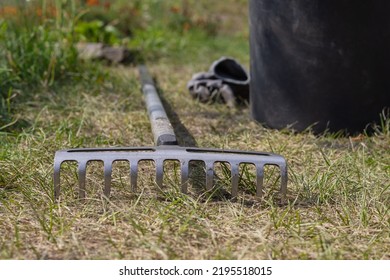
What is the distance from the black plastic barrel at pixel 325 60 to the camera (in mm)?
3137

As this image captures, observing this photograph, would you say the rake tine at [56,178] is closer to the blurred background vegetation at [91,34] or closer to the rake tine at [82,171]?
the rake tine at [82,171]

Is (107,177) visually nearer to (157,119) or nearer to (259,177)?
(259,177)

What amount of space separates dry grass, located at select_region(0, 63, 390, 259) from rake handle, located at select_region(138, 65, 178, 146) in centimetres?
14

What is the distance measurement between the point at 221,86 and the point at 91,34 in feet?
6.44

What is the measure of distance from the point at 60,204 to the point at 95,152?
0.23 m

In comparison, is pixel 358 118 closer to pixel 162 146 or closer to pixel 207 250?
pixel 162 146

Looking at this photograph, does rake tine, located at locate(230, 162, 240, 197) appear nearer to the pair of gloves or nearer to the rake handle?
the rake handle

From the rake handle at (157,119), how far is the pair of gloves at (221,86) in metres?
0.30

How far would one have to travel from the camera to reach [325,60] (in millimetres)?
3191

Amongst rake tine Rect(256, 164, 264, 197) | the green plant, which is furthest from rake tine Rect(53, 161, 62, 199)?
the green plant

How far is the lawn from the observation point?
2033mm

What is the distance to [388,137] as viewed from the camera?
127 inches

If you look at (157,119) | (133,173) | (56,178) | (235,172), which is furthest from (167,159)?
(157,119)

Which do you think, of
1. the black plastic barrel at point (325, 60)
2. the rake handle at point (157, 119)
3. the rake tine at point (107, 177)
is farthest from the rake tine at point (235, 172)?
the black plastic barrel at point (325, 60)
